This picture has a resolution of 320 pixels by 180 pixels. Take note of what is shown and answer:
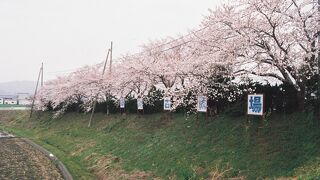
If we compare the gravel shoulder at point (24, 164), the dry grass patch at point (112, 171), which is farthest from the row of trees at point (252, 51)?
the gravel shoulder at point (24, 164)

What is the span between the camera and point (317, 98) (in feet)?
51.6

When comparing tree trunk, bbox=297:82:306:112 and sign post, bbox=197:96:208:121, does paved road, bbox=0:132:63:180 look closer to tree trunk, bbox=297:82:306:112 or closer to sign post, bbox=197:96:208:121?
sign post, bbox=197:96:208:121

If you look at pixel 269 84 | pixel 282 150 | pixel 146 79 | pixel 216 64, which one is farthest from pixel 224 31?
pixel 146 79

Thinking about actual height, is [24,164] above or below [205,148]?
below

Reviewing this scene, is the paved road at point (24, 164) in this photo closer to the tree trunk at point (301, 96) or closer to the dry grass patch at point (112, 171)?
the dry grass patch at point (112, 171)

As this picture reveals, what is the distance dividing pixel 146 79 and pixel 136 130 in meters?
6.79

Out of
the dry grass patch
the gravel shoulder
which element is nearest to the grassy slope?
the dry grass patch

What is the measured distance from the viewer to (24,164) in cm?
2345

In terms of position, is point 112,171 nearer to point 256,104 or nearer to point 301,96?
point 256,104

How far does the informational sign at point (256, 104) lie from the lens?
1584 cm

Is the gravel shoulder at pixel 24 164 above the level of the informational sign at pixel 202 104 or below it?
below

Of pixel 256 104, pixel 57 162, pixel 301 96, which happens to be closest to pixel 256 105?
pixel 256 104

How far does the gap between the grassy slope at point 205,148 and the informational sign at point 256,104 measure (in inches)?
35.0

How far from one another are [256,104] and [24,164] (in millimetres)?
14262
